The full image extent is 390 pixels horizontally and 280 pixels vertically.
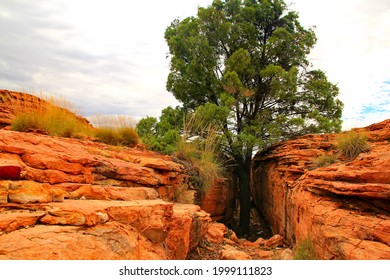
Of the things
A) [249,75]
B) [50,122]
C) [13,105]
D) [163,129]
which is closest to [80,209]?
[50,122]

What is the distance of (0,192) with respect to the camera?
10.8 feet

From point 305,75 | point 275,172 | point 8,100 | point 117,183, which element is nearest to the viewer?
→ point 117,183

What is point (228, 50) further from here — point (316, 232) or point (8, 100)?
point (316, 232)

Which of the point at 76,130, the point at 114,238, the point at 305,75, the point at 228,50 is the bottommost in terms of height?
the point at 114,238

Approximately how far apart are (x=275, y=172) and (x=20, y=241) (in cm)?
1012

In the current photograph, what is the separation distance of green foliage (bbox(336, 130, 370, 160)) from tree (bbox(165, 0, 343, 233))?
11.5 feet

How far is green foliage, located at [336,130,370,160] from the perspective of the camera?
8023mm

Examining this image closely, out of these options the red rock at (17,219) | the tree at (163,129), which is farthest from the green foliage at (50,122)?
the red rock at (17,219)

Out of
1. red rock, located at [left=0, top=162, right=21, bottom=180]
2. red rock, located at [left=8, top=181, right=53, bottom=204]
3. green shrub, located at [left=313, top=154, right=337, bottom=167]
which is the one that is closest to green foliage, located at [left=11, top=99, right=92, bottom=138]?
red rock, located at [left=0, top=162, right=21, bottom=180]

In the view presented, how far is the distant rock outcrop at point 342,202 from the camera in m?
4.62

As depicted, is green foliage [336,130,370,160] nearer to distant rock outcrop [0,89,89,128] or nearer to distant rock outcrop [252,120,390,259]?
distant rock outcrop [252,120,390,259]

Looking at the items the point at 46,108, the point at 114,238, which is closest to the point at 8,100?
the point at 46,108

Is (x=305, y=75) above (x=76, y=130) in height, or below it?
above

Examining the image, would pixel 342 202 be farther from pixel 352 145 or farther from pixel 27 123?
pixel 27 123
